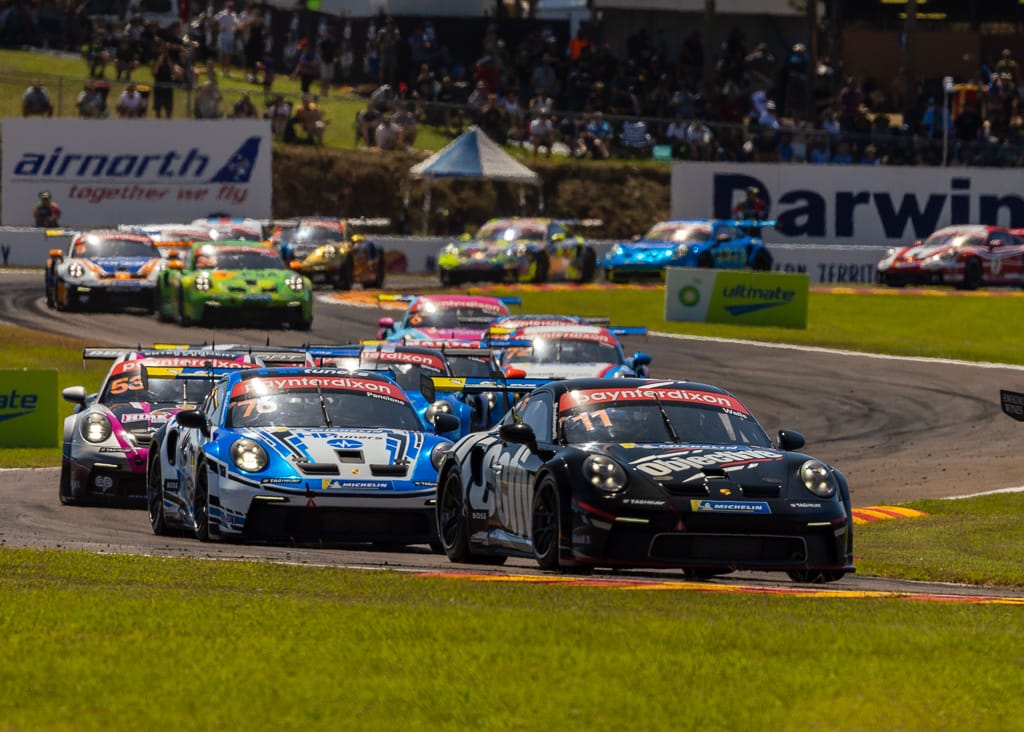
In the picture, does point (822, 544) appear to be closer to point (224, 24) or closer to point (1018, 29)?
point (224, 24)

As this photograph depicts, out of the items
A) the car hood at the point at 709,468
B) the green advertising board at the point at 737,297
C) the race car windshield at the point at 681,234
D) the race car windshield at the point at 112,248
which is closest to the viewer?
the car hood at the point at 709,468

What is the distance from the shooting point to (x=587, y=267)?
42469 mm

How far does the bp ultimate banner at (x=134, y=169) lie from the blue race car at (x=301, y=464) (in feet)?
103

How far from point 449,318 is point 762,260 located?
734 inches

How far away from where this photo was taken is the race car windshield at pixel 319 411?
1385cm

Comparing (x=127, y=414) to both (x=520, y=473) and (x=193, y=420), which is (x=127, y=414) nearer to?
(x=193, y=420)

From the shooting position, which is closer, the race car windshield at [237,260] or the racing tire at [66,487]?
the racing tire at [66,487]

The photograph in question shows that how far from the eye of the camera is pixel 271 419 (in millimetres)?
13828

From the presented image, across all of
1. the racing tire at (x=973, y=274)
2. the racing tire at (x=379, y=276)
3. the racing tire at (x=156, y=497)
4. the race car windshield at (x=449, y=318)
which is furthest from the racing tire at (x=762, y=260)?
the racing tire at (x=156, y=497)

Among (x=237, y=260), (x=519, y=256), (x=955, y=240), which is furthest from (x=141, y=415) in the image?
(x=955, y=240)

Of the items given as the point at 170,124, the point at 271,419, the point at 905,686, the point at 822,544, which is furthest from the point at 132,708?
the point at 170,124

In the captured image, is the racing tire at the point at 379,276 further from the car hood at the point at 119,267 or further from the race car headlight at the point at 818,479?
the race car headlight at the point at 818,479

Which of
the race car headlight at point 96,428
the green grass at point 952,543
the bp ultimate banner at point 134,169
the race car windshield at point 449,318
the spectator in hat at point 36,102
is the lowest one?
the green grass at point 952,543

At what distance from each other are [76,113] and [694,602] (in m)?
38.0
